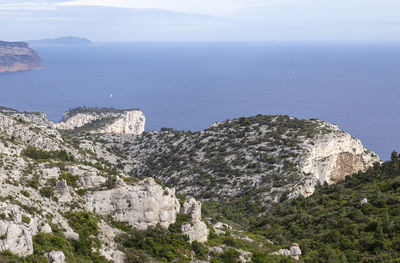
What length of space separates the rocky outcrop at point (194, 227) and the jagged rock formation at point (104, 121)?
8973 centimetres

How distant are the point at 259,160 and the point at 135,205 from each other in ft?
113

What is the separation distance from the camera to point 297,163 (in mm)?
54406

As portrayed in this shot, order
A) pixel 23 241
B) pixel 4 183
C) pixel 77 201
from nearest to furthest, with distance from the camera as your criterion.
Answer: pixel 23 241, pixel 4 183, pixel 77 201

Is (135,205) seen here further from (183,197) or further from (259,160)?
(259,160)

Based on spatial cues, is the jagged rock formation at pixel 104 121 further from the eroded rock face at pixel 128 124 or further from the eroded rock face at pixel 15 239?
the eroded rock face at pixel 15 239

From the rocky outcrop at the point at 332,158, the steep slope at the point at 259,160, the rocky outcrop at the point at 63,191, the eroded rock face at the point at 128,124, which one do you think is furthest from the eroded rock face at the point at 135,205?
the eroded rock face at the point at 128,124

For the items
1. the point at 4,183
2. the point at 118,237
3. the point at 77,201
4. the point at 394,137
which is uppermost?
the point at 4,183

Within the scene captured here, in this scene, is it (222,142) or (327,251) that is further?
(222,142)

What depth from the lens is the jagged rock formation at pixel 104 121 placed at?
4753 inches

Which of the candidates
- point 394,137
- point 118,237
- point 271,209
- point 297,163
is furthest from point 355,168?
point 394,137

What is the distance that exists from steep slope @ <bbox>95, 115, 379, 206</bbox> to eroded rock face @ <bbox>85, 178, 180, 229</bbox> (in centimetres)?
2329

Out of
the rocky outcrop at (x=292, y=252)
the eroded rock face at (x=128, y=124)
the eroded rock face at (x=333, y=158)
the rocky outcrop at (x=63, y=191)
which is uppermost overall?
the rocky outcrop at (x=63, y=191)

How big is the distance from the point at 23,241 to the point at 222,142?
52127 mm

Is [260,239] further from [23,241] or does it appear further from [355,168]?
[355,168]
